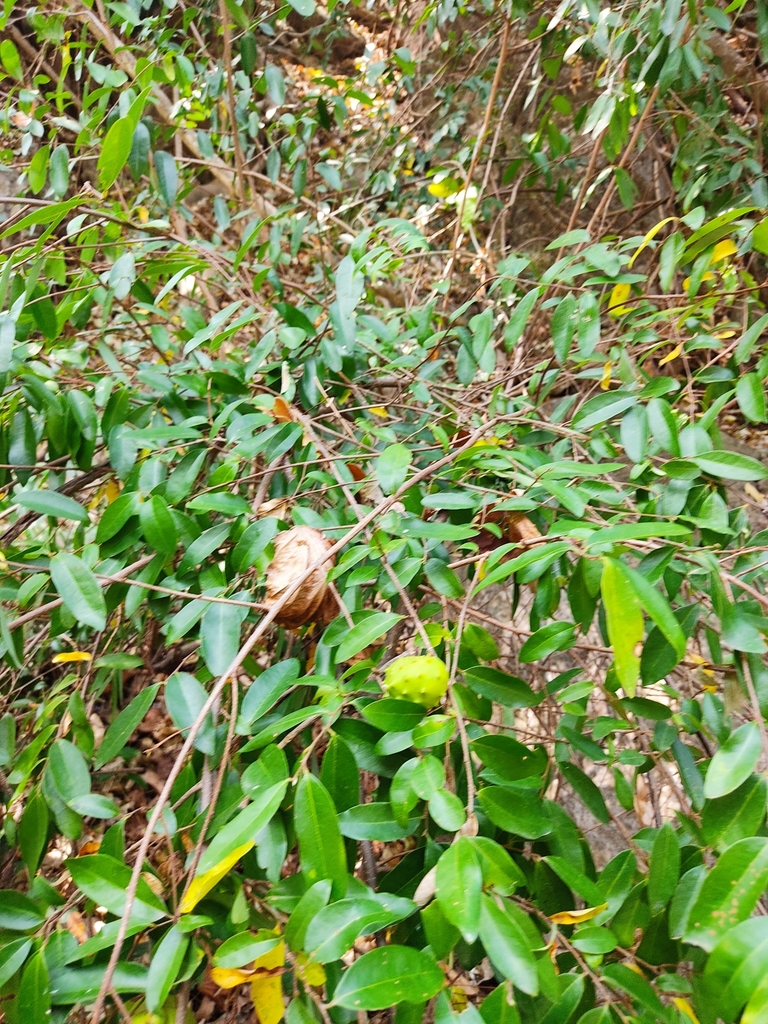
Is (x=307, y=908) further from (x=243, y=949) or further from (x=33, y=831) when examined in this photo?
(x=33, y=831)

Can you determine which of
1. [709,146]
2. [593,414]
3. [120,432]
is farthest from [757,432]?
[120,432]

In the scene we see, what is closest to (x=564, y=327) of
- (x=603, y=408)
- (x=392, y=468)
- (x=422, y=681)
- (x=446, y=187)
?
(x=603, y=408)

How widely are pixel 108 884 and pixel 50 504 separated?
477 millimetres

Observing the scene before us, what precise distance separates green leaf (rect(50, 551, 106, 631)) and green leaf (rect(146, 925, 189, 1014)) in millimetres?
326

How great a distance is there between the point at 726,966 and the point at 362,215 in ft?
7.49

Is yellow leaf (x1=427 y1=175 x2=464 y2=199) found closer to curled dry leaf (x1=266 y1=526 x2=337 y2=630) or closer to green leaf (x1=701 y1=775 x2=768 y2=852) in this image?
curled dry leaf (x1=266 y1=526 x2=337 y2=630)

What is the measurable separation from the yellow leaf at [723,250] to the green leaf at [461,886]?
1.07m

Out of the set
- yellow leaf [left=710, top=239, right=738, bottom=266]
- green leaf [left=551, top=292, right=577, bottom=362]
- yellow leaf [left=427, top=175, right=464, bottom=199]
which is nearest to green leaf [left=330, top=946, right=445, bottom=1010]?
green leaf [left=551, top=292, right=577, bottom=362]

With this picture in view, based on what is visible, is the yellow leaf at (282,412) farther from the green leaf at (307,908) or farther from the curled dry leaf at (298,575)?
the green leaf at (307,908)

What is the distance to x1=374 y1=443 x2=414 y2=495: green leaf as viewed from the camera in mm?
688

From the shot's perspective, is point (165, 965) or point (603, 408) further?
point (603, 408)

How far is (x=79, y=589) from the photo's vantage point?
687 mm

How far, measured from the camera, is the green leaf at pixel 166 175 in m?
1.22

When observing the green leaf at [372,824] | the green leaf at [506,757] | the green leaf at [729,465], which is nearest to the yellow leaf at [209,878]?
the green leaf at [372,824]
